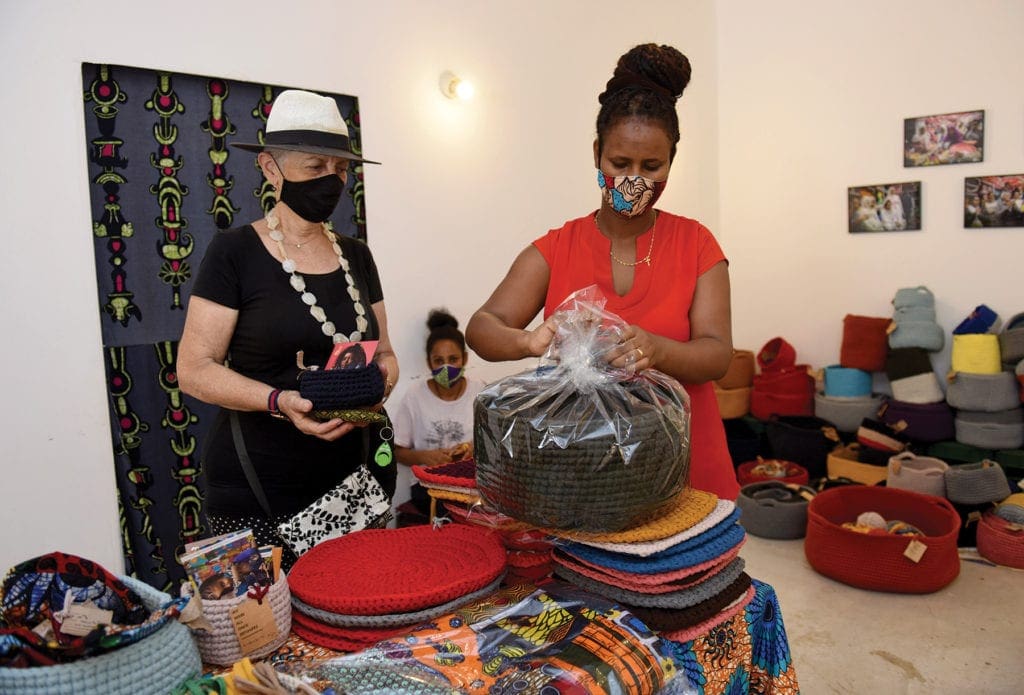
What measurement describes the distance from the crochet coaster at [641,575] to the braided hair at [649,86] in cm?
88

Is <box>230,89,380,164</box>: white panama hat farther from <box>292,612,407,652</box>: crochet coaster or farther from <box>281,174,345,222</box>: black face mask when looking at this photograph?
<box>292,612,407,652</box>: crochet coaster

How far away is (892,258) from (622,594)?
15.3 ft

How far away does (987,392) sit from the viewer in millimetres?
4242

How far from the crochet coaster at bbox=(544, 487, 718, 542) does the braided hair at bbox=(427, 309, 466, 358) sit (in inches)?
98.4

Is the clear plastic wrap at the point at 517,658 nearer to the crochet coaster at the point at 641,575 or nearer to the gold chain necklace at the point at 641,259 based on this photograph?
the crochet coaster at the point at 641,575

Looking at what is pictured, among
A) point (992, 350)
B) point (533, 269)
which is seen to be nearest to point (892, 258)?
point (992, 350)

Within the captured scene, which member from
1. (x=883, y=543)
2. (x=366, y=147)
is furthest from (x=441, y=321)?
(x=883, y=543)

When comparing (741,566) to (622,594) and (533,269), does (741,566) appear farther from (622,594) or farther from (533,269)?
(533,269)

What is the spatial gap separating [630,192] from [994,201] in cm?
408

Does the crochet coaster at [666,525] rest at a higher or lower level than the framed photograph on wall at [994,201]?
lower

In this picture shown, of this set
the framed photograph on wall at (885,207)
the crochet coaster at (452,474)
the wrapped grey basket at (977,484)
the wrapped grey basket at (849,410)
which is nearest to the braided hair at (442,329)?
the crochet coaster at (452,474)

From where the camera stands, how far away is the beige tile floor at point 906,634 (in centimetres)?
283

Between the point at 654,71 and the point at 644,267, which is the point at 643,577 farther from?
the point at 654,71

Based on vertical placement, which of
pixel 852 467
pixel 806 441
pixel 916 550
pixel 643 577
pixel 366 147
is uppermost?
pixel 366 147
